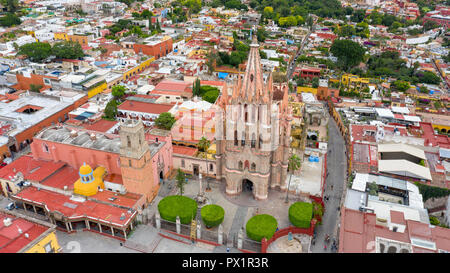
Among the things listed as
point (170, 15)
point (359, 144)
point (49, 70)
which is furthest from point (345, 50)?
A: point (170, 15)

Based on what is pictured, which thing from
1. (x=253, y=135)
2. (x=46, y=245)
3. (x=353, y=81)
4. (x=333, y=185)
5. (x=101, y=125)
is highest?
(x=253, y=135)

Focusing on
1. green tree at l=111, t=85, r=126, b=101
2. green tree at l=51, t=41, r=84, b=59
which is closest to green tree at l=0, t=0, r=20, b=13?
green tree at l=51, t=41, r=84, b=59

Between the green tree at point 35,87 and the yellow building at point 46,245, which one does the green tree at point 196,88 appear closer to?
the green tree at point 35,87

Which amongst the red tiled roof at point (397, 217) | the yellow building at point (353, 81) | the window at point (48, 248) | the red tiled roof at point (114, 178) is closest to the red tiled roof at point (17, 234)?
the window at point (48, 248)

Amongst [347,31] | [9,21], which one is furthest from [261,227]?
[9,21]

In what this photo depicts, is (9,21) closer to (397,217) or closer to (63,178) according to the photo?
(63,178)

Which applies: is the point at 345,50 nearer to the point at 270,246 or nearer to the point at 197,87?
the point at 197,87

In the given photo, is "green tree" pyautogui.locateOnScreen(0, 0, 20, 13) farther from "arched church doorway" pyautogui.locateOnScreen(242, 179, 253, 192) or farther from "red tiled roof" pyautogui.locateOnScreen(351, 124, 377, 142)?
"red tiled roof" pyautogui.locateOnScreen(351, 124, 377, 142)
